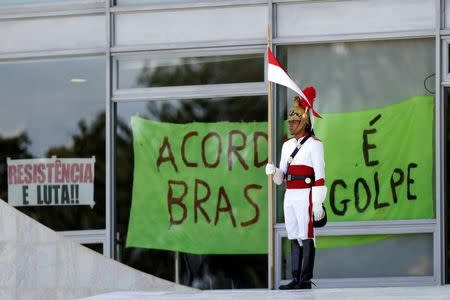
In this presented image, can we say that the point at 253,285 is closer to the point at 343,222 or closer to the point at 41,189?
the point at 343,222

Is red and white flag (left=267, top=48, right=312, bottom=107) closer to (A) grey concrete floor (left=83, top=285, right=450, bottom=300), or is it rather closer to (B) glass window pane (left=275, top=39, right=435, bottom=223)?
(B) glass window pane (left=275, top=39, right=435, bottom=223)

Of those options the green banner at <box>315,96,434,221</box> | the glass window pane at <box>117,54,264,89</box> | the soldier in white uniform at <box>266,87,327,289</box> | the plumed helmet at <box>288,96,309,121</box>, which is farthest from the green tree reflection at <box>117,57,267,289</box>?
the plumed helmet at <box>288,96,309,121</box>

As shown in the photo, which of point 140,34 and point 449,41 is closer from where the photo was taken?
point 449,41

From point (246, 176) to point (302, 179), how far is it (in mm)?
2265

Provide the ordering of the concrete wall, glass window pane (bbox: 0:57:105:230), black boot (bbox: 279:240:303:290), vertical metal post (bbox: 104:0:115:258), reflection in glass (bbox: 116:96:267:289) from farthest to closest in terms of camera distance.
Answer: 1. glass window pane (bbox: 0:57:105:230)
2. vertical metal post (bbox: 104:0:115:258)
3. reflection in glass (bbox: 116:96:267:289)
4. the concrete wall
5. black boot (bbox: 279:240:303:290)

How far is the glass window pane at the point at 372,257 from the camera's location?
15.7 m

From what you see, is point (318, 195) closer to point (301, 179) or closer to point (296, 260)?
point (301, 179)

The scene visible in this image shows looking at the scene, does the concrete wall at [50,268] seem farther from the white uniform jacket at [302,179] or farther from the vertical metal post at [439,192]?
the vertical metal post at [439,192]

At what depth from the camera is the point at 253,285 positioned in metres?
16.1

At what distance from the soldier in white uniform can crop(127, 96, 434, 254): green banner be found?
1.76m

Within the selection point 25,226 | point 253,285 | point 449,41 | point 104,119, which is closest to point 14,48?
point 104,119

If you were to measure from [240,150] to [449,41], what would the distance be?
8.26 ft

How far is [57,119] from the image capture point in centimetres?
1695

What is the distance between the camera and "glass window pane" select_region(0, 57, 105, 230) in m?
16.8
